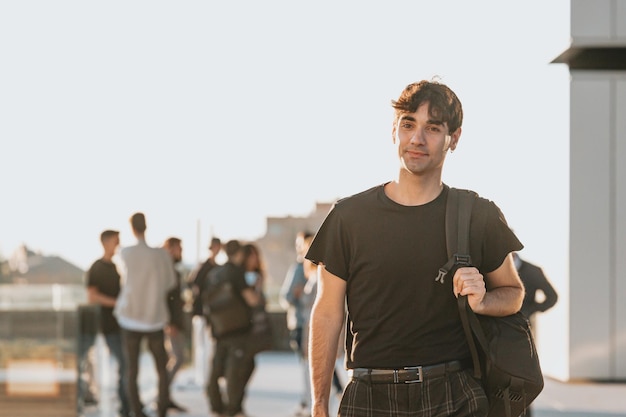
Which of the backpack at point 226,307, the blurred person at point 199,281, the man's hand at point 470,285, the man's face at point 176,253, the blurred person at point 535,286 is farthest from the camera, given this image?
the man's face at point 176,253

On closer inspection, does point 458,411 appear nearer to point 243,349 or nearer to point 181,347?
point 243,349

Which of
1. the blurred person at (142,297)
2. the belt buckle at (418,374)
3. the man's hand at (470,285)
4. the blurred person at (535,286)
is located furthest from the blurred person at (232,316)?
the man's hand at (470,285)

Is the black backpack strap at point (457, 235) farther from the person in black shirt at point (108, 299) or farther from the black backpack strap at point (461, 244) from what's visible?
the person in black shirt at point (108, 299)

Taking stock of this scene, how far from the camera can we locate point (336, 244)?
15.8 ft

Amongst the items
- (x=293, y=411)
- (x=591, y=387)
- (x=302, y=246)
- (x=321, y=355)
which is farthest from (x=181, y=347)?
(x=321, y=355)

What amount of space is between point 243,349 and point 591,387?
6.76m

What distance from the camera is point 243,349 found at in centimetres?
1287

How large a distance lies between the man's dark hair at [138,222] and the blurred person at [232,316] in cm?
83

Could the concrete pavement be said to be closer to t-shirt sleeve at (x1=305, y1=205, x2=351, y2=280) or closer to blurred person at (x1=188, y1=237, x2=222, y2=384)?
blurred person at (x1=188, y1=237, x2=222, y2=384)

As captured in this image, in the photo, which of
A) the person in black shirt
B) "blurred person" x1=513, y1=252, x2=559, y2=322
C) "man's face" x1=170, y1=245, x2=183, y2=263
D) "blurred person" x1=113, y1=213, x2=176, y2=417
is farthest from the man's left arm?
"man's face" x1=170, y1=245, x2=183, y2=263

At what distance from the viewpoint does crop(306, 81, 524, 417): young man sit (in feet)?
15.3

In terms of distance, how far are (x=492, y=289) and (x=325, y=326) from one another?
1.81 ft

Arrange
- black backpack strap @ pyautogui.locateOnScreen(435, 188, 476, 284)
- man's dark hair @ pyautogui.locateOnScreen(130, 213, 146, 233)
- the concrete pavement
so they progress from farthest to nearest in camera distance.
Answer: the concrete pavement
man's dark hair @ pyautogui.locateOnScreen(130, 213, 146, 233)
black backpack strap @ pyautogui.locateOnScreen(435, 188, 476, 284)

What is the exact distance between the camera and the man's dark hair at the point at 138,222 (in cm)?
1240
